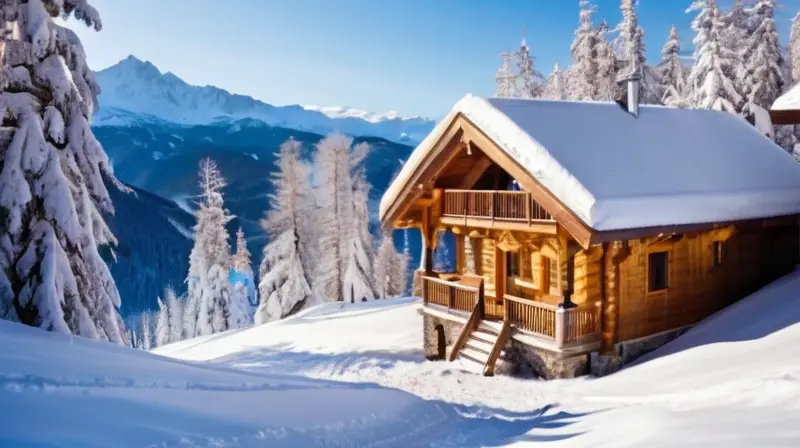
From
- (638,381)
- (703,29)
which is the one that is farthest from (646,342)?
(703,29)

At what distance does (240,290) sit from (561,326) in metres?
32.9

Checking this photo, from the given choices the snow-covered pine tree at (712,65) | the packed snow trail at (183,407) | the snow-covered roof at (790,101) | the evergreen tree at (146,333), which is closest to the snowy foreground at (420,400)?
the packed snow trail at (183,407)

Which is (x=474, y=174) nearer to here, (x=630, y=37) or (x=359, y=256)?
(x=359, y=256)

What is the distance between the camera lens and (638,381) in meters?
12.3

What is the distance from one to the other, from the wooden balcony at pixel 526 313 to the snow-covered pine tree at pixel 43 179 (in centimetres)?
962

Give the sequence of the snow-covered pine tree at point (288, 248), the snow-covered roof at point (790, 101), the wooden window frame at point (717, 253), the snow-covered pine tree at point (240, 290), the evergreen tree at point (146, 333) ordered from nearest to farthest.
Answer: the snow-covered roof at point (790, 101)
the wooden window frame at point (717, 253)
the snow-covered pine tree at point (288, 248)
the snow-covered pine tree at point (240, 290)
the evergreen tree at point (146, 333)

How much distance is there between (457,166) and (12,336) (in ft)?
43.1

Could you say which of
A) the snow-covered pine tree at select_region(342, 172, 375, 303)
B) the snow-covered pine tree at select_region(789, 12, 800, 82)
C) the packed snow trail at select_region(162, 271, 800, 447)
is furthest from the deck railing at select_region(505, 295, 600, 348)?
the snow-covered pine tree at select_region(789, 12, 800, 82)

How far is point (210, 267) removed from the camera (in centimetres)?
3766

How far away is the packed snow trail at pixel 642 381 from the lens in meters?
6.99

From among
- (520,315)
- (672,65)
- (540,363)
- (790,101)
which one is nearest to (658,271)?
(520,315)

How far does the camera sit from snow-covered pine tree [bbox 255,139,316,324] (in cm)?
3556

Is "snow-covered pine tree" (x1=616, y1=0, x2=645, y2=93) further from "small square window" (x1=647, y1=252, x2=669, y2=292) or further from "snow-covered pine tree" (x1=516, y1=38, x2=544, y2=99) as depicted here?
"small square window" (x1=647, y1=252, x2=669, y2=292)

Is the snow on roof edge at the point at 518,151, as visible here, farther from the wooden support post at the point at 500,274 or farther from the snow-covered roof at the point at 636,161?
the wooden support post at the point at 500,274
